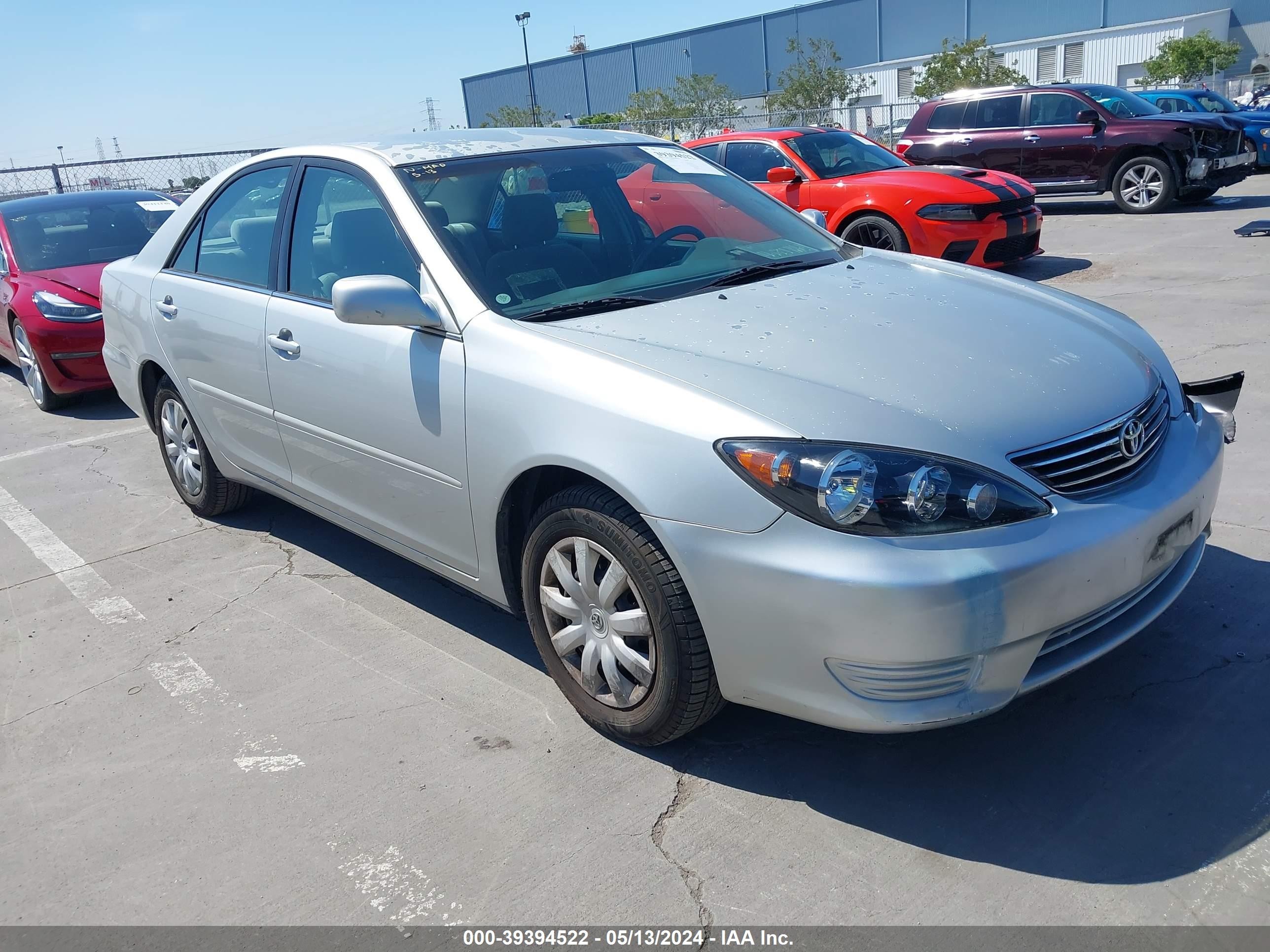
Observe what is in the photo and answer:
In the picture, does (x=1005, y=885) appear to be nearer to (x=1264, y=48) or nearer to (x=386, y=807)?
(x=386, y=807)

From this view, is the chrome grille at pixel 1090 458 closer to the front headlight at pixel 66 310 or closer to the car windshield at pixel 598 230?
the car windshield at pixel 598 230

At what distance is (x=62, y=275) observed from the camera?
317 inches

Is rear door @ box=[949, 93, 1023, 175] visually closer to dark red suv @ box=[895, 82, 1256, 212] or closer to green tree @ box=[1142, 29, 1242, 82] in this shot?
dark red suv @ box=[895, 82, 1256, 212]

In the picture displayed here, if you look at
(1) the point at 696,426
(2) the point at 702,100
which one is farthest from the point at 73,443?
(2) the point at 702,100

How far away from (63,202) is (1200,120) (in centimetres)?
1257

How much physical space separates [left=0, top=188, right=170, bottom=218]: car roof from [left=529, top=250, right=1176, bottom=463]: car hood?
752 centimetres

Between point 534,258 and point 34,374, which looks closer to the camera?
point 534,258

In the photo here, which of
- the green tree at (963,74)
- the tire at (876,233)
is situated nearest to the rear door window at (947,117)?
the tire at (876,233)

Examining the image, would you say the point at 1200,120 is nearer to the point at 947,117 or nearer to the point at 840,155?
the point at 947,117

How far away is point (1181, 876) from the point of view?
2352mm

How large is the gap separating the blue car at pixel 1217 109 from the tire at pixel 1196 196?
2504mm

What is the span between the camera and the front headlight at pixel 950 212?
9.11m

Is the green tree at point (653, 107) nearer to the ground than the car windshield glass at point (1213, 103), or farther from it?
farther from it
